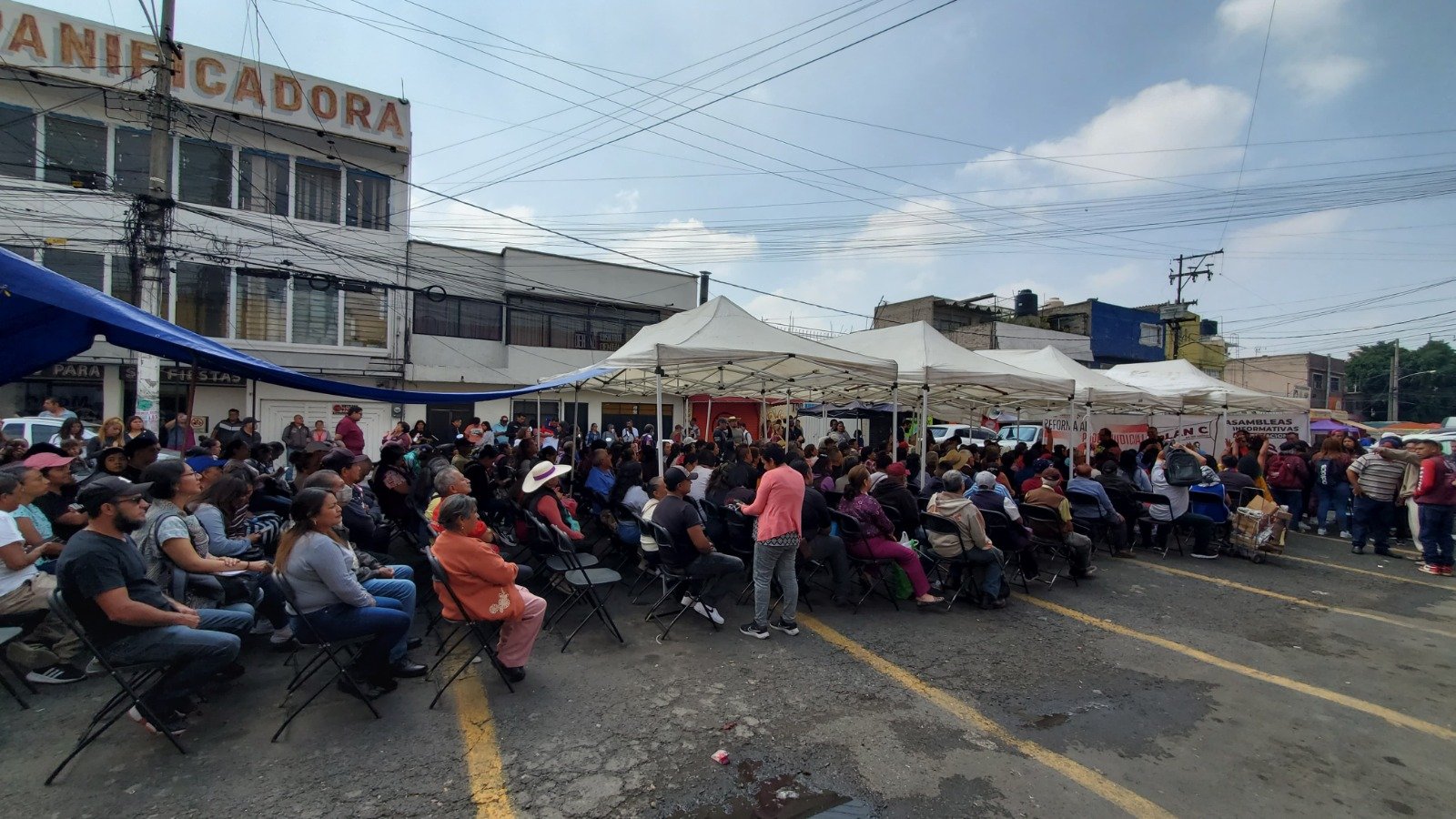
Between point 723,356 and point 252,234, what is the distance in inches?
587

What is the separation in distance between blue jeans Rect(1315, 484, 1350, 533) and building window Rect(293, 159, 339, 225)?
883 inches

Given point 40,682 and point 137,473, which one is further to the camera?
point 137,473

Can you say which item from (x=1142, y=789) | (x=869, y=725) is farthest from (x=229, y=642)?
(x=1142, y=789)

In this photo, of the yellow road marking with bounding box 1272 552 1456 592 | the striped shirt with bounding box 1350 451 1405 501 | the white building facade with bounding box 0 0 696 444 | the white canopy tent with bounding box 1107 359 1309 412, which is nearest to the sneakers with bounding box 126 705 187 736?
the white building facade with bounding box 0 0 696 444

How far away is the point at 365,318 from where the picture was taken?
1705 centimetres

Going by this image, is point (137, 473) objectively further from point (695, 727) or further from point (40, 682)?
point (695, 727)

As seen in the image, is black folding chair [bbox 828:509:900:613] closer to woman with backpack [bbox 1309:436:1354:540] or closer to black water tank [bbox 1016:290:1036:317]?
woman with backpack [bbox 1309:436:1354:540]

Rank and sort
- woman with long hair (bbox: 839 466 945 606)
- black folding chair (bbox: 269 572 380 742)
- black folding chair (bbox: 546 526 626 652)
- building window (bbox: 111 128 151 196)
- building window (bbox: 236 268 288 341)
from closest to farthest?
black folding chair (bbox: 269 572 380 742), black folding chair (bbox: 546 526 626 652), woman with long hair (bbox: 839 466 945 606), building window (bbox: 111 128 151 196), building window (bbox: 236 268 288 341)

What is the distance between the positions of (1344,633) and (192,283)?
70.8ft

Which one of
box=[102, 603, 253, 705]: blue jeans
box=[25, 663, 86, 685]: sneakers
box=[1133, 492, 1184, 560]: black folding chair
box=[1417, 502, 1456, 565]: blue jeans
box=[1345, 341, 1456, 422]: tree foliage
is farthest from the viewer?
box=[1345, 341, 1456, 422]: tree foliage

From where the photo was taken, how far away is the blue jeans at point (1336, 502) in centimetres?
966

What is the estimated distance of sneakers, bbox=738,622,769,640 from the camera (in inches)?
194

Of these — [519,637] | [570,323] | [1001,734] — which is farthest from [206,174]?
[1001,734]

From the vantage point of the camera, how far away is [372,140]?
656 inches
